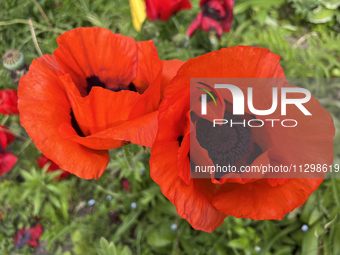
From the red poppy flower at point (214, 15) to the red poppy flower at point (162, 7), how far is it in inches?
8.8

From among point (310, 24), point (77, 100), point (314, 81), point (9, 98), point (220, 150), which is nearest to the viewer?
point (77, 100)

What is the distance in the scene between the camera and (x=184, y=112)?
2.13 ft

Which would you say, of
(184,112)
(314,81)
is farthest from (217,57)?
(314,81)

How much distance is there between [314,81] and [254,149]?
1.60 meters

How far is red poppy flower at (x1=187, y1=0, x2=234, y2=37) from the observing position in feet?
5.33

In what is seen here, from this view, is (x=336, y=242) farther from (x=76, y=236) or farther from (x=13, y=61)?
(x=13, y=61)

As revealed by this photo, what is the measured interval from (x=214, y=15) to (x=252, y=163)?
4.37ft

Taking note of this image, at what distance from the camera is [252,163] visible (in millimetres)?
628

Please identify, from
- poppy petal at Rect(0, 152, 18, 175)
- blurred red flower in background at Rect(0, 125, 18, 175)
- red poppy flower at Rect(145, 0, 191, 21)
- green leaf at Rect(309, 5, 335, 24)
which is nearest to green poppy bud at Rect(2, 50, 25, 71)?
blurred red flower in background at Rect(0, 125, 18, 175)

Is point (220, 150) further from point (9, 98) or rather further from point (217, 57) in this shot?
point (9, 98)

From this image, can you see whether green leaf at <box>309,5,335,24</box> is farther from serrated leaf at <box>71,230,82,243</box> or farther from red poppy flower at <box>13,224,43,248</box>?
red poppy flower at <box>13,224,43,248</box>

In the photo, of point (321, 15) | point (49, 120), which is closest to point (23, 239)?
point (49, 120)

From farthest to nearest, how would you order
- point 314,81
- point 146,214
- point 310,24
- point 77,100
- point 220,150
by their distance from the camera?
point 310,24, point 314,81, point 146,214, point 220,150, point 77,100

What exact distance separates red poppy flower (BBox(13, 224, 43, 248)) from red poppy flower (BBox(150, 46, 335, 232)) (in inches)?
57.8
